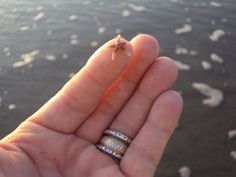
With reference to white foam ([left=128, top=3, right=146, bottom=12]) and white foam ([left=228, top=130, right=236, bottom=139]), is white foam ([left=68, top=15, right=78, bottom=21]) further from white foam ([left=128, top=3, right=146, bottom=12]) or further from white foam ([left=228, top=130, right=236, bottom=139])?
white foam ([left=228, top=130, right=236, bottom=139])

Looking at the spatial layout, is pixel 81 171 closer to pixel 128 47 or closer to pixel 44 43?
pixel 128 47

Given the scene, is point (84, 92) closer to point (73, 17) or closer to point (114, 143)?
point (114, 143)

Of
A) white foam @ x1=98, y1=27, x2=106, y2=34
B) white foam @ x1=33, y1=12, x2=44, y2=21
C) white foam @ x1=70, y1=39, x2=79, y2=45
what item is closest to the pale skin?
white foam @ x1=70, y1=39, x2=79, y2=45

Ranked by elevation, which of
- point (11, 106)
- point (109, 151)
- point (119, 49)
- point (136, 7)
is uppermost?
point (119, 49)

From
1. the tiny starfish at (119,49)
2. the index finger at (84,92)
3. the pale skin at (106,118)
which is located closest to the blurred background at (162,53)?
the pale skin at (106,118)

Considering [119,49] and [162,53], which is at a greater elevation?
[119,49]

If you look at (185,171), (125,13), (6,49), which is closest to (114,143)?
(185,171)

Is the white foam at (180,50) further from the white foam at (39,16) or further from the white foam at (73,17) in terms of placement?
the white foam at (39,16)
